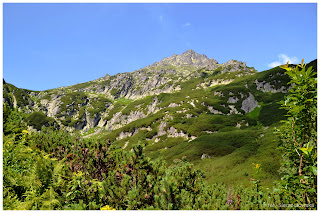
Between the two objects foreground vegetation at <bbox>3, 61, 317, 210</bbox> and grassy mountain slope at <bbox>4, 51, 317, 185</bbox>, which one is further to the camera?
grassy mountain slope at <bbox>4, 51, 317, 185</bbox>

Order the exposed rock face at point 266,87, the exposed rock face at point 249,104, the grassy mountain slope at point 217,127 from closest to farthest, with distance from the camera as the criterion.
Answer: the grassy mountain slope at point 217,127
the exposed rock face at point 249,104
the exposed rock face at point 266,87

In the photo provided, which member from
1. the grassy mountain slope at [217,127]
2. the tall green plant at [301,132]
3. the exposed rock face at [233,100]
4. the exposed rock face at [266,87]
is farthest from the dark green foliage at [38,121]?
the tall green plant at [301,132]

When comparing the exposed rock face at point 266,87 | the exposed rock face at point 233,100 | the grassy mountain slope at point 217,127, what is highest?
the exposed rock face at point 266,87

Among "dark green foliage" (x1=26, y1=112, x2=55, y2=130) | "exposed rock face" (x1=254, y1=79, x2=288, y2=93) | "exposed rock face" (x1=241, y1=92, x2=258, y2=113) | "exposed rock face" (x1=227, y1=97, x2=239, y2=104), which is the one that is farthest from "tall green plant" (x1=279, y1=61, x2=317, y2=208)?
"dark green foliage" (x1=26, y1=112, x2=55, y2=130)

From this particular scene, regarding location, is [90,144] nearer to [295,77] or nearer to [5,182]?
[5,182]

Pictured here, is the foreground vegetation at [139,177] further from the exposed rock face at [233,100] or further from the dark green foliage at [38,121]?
the dark green foliage at [38,121]

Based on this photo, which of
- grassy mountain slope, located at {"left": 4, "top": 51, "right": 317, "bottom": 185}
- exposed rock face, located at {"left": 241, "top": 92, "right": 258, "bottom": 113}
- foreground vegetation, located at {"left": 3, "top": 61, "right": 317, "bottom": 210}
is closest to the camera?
foreground vegetation, located at {"left": 3, "top": 61, "right": 317, "bottom": 210}

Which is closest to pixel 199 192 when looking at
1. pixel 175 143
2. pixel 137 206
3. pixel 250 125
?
pixel 137 206

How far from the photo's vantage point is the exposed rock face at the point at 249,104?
121750 mm

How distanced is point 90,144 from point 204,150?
6329 cm

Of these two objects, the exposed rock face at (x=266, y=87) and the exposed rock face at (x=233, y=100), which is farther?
the exposed rock face at (x=266, y=87)

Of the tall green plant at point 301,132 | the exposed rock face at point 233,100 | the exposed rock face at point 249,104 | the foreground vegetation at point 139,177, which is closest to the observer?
the tall green plant at point 301,132

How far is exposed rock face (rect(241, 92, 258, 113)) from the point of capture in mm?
121750

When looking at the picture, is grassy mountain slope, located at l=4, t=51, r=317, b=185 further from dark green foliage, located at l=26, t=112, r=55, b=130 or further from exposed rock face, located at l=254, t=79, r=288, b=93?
dark green foliage, located at l=26, t=112, r=55, b=130
